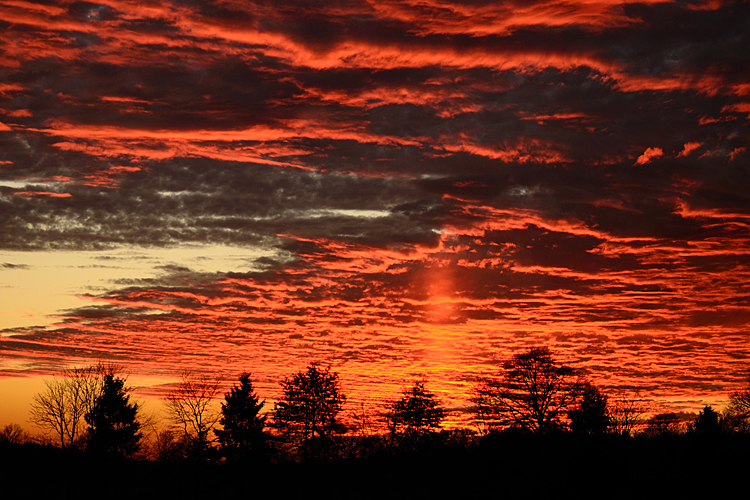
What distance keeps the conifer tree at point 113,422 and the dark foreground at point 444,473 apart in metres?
1.79

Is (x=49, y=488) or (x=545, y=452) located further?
(x=49, y=488)

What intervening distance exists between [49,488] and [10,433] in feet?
140

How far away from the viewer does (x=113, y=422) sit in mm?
68312

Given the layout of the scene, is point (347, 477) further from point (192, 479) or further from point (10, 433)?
point (10, 433)

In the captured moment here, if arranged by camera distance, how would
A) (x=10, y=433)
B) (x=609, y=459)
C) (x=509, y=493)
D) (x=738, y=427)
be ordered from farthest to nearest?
(x=10, y=433), (x=738, y=427), (x=509, y=493), (x=609, y=459)

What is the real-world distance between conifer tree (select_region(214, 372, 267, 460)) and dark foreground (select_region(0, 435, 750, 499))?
1.70 metres

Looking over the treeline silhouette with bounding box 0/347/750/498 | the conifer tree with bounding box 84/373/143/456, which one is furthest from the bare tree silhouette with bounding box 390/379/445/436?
the conifer tree with bounding box 84/373/143/456

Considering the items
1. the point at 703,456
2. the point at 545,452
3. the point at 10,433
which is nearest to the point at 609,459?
the point at 545,452

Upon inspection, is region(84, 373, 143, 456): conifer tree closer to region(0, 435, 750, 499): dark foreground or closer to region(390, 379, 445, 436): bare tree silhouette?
region(0, 435, 750, 499): dark foreground

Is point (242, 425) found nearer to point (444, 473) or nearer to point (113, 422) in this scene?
point (113, 422)

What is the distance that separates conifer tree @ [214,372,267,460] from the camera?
66.5 metres

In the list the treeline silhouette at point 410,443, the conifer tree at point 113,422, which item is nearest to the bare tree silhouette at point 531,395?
the treeline silhouette at point 410,443

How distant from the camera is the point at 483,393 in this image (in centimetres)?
5803

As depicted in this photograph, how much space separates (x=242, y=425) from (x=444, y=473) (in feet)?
77.7
